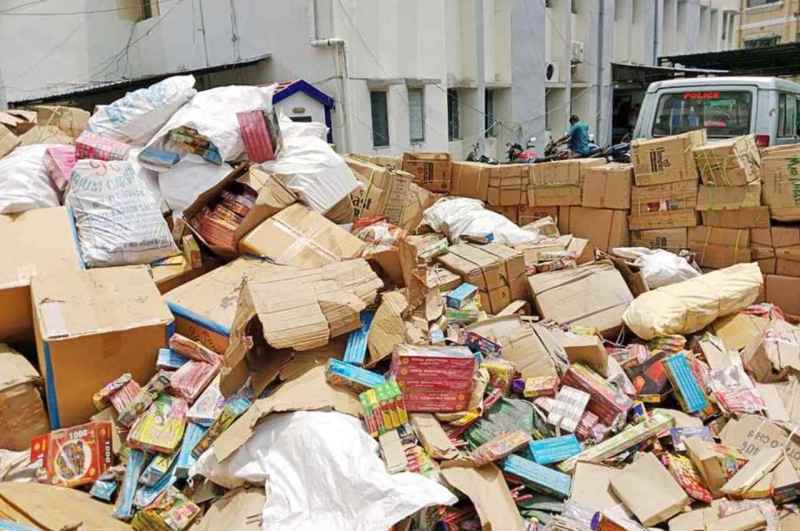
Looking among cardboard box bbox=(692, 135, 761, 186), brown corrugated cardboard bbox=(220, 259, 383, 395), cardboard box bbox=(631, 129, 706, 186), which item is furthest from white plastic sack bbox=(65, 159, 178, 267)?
cardboard box bbox=(692, 135, 761, 186)

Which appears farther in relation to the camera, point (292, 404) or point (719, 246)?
point (719, 246)

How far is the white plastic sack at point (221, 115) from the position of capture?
3658 millimetres

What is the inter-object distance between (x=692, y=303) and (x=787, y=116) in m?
3.06

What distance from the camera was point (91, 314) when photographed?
8.52 ft

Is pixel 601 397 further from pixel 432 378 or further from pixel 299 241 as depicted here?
pixel 299 241

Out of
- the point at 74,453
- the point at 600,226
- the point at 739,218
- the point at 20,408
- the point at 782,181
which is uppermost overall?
the point at 782,181

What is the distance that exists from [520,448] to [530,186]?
2.67 m

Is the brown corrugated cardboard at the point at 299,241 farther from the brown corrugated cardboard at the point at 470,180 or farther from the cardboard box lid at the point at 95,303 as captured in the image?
the brown corrugated cardboard at the point at 470,180

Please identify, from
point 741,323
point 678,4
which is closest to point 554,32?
point 678,4

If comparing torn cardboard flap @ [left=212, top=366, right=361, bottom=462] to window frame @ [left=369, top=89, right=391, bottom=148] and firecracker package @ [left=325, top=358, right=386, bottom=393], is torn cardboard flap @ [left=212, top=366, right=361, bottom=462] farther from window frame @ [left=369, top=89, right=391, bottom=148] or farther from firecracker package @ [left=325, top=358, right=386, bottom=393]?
window frame @ [left=369, top=89, right=391, bottom=148]

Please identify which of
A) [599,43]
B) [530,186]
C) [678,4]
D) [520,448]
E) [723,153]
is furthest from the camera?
[678,4]

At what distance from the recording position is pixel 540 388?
8.69 feet

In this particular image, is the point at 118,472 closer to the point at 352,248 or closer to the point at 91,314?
the point at 91,314

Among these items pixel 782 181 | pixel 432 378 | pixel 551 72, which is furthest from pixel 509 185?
pixel 551 72
